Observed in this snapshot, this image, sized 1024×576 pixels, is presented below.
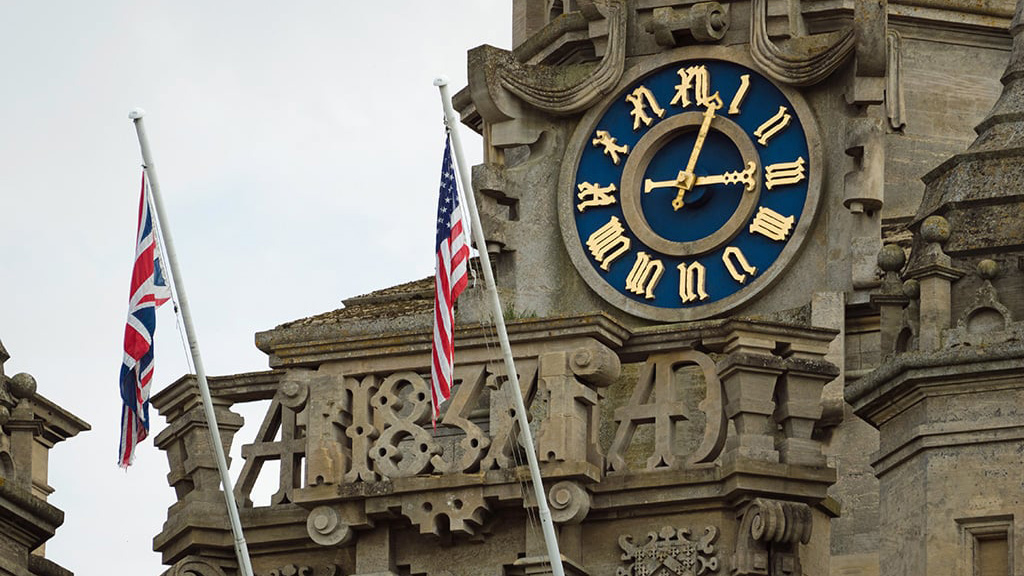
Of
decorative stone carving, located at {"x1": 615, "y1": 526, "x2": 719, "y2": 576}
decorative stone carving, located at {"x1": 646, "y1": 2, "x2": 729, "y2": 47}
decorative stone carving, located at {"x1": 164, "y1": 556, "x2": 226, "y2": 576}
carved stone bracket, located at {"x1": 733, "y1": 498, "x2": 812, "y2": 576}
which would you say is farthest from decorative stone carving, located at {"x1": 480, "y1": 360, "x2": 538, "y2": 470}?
decorative stone carving, located at {"x1": 646, "y1": 2, "x2": 729, "y2": 47}

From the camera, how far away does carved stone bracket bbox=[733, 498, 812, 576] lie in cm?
3909

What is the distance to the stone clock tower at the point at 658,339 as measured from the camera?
39406mm

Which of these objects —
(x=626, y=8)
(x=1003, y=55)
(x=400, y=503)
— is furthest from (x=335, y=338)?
(x=1003, y=55)

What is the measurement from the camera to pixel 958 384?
120 ft

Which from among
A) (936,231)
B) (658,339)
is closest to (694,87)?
(658,339)

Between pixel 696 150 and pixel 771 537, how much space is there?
15.9ft

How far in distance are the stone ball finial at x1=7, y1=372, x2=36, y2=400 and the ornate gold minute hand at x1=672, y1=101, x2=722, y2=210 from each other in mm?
6565

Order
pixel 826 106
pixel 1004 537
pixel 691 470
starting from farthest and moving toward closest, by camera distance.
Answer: pixel 826 106, pixel 691 470, pixel 1004 537

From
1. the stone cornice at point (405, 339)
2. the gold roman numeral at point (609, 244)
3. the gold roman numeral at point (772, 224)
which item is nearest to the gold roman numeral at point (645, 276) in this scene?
the gold roman numeral at point (609, 244)

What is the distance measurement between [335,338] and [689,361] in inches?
116

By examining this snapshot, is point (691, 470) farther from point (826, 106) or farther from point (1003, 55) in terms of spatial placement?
point (1003, 55)

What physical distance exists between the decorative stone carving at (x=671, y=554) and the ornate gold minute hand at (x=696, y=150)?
402cm

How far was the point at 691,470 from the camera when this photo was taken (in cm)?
3962

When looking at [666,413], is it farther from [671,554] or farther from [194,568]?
[194,568]
